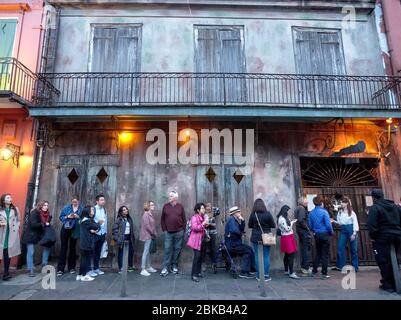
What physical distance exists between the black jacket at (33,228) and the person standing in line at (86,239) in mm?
1250

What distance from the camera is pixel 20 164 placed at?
840 centimetres

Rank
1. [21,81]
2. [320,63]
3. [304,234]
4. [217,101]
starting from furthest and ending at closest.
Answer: [320,63] < [217,101] < [21,81] < [304,234]

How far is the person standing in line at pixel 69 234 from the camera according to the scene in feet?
23.6

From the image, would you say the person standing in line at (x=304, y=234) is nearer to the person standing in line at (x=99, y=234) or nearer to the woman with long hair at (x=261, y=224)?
the woman with long hair at (x=261, y=224)

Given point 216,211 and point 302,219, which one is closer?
point 302,219

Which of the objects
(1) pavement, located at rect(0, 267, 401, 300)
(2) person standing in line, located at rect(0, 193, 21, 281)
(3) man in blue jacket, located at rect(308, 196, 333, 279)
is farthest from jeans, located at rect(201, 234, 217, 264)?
(2) person standing in line, located at rect(0, 193, 21, 281)

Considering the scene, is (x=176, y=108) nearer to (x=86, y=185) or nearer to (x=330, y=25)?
(x=86, y=185)

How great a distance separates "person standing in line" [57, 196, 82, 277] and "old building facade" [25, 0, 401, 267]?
1.03 m

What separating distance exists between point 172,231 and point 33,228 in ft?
10.7

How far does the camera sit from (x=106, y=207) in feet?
27.5

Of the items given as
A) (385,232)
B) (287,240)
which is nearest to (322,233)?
(287,240)

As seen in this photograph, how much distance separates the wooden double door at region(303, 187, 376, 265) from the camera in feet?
27.8

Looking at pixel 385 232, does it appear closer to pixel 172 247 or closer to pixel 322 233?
pixel 322 233

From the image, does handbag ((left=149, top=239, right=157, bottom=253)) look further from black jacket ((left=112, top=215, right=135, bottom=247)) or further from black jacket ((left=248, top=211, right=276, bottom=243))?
black jacket ((left=248, top=211, right=276, bottom=243))
